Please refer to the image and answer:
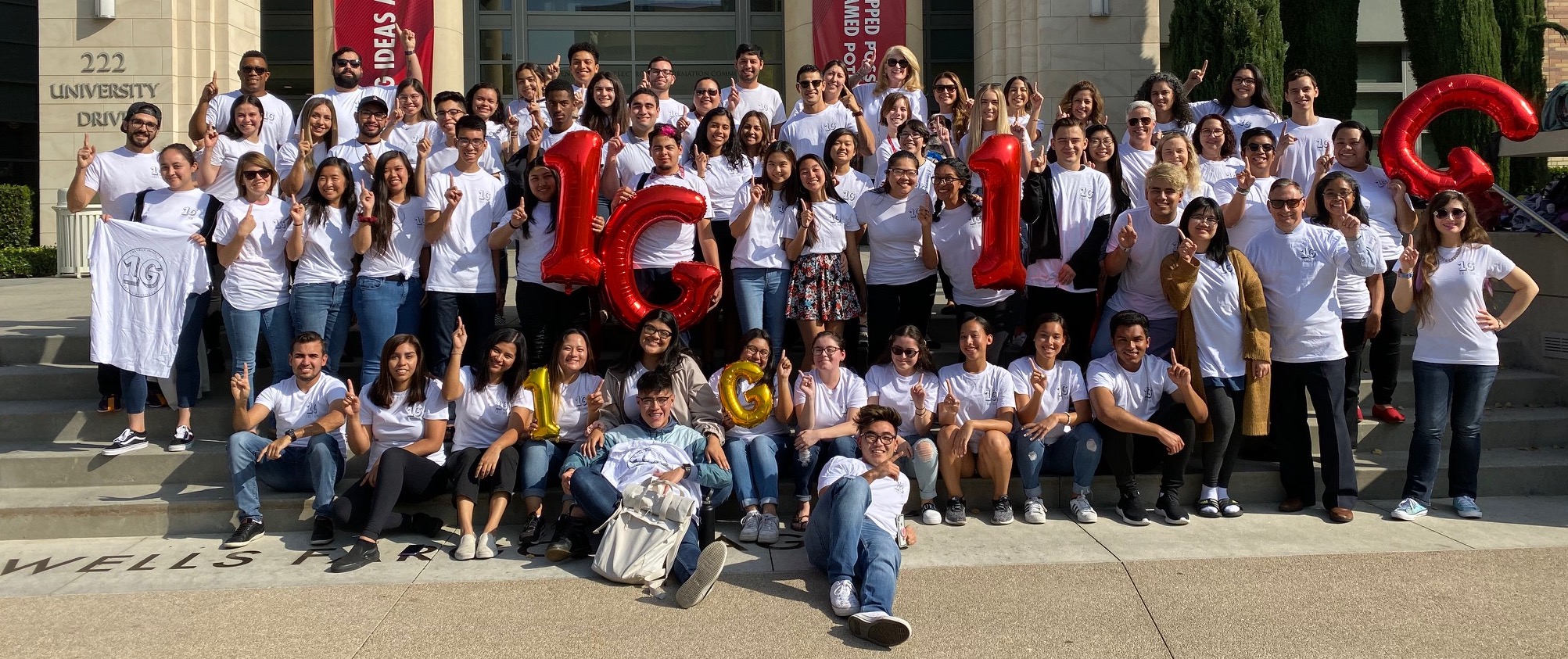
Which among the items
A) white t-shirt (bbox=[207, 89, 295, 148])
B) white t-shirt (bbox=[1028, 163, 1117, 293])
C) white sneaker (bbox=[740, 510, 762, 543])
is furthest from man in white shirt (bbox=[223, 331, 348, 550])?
white t-shirt (bbox=[1028, 163, 1117, 293])

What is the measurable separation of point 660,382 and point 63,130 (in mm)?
13446

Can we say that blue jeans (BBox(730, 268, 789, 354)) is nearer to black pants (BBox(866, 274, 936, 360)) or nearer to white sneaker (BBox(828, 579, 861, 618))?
black pants (BBox(866, 274, 936, 360))

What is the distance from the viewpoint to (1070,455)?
7.02 metres

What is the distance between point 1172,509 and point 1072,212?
2.00 m

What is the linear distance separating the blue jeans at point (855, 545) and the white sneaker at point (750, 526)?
661 mm

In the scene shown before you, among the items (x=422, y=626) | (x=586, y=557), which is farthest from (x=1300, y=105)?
(x=422, y=626)

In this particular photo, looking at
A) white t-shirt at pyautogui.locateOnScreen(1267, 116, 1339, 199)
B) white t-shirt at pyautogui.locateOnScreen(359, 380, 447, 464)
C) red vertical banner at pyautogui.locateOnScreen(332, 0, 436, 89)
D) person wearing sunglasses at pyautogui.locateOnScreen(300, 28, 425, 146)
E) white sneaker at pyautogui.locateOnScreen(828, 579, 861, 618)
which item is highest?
red vertical banner at pyautogui.locateOnScreen(332, 0, 436, 89)

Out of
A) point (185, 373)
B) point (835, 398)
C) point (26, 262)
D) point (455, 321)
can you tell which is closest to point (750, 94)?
point (455, 321)

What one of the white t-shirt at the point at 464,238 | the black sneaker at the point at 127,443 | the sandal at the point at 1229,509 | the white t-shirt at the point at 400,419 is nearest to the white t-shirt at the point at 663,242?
the white t-shirt at the point at 464,238

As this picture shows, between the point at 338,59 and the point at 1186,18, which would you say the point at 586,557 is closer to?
the point at 338,59

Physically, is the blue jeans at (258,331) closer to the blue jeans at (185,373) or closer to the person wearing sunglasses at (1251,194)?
the blue jeans at (185,373)

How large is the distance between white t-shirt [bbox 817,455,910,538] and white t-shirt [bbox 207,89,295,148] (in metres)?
5.10

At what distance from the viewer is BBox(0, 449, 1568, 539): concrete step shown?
22.1 feet

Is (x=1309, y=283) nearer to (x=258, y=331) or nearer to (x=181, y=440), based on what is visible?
(x=258, y=331)
